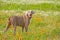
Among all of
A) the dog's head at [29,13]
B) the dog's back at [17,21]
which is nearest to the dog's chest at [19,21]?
the dog's back at [17,21]

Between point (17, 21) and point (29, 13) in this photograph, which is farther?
point (17, 21)

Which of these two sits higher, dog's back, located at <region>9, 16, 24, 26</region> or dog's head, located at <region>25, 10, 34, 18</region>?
dog's head, located at <region>25, 10, 34, 18</region>

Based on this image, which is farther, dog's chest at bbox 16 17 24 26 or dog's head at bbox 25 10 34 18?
dog's chest at bbox 16 17 24 26

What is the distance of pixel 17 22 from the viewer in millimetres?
14539

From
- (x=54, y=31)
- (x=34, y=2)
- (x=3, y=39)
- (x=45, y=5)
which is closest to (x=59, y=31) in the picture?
(x=54, y=31)

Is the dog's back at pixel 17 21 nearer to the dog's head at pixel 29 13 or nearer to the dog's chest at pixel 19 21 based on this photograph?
the dog's chest at pixel 19 21

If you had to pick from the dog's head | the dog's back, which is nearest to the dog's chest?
the dog's back

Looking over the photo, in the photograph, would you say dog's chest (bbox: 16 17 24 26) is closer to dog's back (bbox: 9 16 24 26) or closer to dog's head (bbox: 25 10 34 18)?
dog's back (bbox: 9 16 24 26)

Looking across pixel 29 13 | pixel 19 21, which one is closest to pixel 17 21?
pixel 19 21

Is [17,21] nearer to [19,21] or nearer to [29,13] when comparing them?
[19,21]

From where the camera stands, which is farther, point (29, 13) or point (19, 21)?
point (19, 21)

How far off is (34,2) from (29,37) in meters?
27.6

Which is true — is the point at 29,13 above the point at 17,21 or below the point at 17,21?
above

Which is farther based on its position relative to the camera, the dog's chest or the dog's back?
the dog's chest
